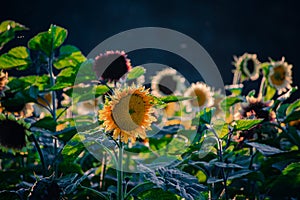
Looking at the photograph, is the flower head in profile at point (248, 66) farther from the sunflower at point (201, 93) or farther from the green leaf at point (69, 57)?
the green leaf at point (69, 57)

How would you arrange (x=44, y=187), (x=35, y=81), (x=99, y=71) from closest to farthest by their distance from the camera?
(x=44, y=187), (x=99, y=71), (x=35, y=81)

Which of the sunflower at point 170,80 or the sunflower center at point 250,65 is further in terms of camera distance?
the sunflower at point 170,80

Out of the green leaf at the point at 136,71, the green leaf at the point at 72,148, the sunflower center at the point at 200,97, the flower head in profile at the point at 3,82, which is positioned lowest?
the green leaf at the point at 72,148

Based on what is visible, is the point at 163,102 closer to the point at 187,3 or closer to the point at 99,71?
the point at 99,71

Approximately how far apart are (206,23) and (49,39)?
3.69 meters

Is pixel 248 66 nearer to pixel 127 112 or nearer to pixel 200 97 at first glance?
pixel 200 97

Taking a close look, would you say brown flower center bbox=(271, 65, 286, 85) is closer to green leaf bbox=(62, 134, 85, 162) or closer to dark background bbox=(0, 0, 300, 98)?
green leaf bbox=(62, 134, 85, 162)

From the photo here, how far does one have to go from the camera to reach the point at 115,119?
721mm

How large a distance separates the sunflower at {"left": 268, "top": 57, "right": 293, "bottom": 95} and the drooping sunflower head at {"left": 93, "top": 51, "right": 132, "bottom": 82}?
57cm

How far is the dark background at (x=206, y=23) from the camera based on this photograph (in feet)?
13.7

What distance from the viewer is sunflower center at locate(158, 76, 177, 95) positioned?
5.39 feet

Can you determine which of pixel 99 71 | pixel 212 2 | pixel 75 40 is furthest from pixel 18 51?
pixel 212 2

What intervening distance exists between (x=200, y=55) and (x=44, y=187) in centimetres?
414

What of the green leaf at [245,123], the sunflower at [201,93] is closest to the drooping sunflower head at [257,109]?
the green leaf at [245,123]
